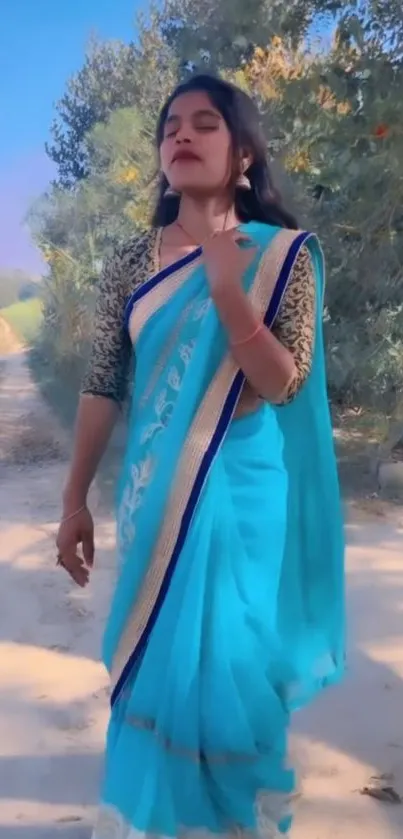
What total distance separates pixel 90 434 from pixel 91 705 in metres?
1.12

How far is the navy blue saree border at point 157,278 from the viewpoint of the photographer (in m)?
1.30

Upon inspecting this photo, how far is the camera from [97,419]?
1.38 metres

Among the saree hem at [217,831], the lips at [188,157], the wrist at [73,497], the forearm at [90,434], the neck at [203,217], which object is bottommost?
the saree hem at [217,831]

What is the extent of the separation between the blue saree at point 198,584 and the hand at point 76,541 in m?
0.10

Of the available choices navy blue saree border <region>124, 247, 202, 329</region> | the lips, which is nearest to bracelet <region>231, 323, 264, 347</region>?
navy blue saree border <region>124, 247, 202, 329</region>

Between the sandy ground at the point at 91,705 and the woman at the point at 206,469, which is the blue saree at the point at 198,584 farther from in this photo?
the sandy ground at the point at 91,705

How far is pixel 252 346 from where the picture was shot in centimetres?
115

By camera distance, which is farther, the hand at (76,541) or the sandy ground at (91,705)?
the sandy ground at (91,705)

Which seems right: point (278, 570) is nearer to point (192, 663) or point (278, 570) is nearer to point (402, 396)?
point (192, 663)

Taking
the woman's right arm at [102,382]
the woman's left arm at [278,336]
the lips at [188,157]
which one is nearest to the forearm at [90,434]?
the woman's right arm at [102,382]

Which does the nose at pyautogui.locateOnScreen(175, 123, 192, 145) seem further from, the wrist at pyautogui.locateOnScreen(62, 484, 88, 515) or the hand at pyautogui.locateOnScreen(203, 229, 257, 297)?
the wrist at pyautogui.locateOnScreen(62, 484, 88, 515)

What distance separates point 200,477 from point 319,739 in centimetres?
111

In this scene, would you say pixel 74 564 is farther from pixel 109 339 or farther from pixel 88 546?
pixel 109 339

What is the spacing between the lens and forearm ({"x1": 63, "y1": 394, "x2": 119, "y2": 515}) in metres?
1.38
